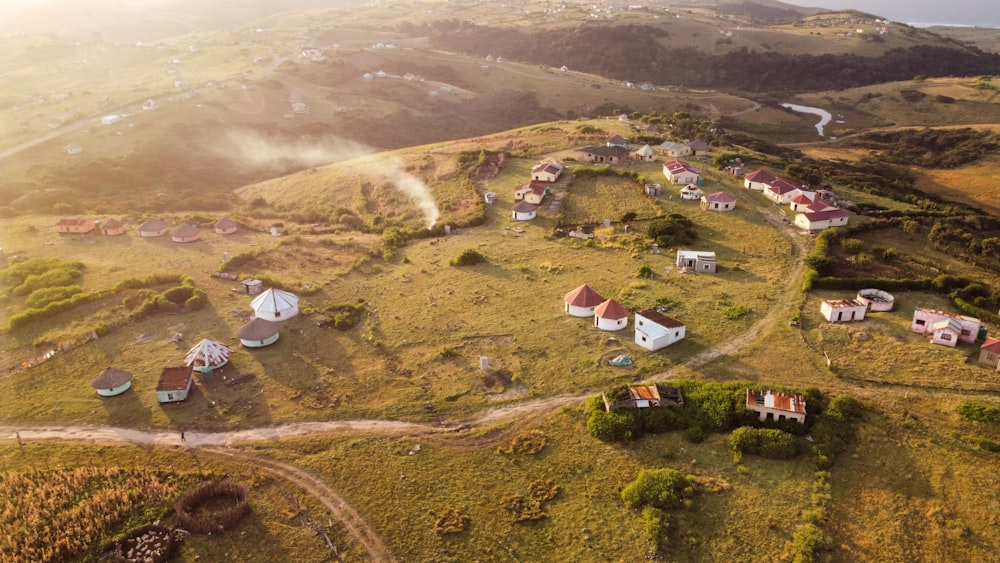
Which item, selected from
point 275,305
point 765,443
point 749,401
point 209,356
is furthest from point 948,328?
point 209,356

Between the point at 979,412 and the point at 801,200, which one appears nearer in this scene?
the point at 979,412

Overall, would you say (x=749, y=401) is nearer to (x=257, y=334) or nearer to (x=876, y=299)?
(x=876, y=299)

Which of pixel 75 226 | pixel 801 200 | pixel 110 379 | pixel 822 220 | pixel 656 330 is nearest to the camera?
pixel 110 379

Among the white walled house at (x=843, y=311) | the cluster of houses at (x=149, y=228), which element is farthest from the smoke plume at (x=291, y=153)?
the white walled house at (x=843, y=311)

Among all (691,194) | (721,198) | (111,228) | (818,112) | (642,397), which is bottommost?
(818,112)

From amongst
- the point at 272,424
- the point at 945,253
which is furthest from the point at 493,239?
the point at 945,253

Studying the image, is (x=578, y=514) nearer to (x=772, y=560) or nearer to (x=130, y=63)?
(x=772, y=560)
